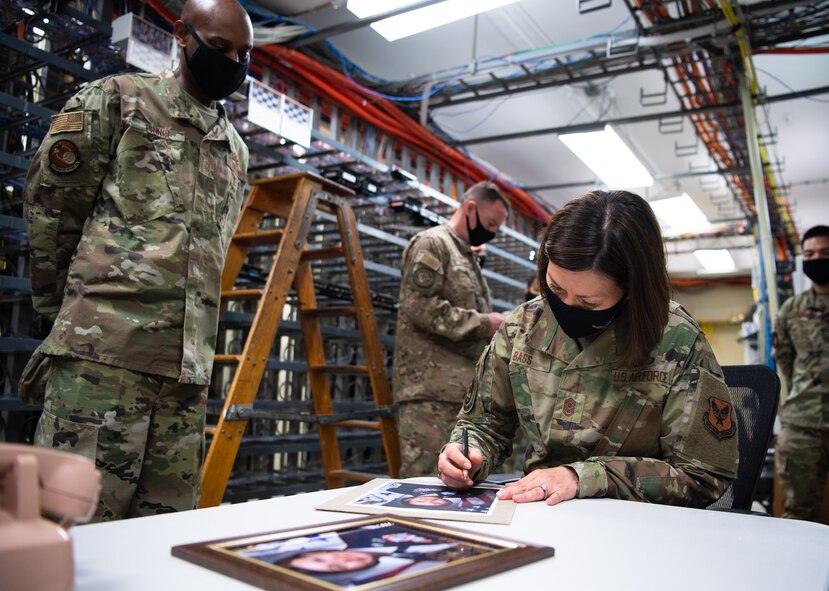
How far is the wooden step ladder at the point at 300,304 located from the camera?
8.16 feet

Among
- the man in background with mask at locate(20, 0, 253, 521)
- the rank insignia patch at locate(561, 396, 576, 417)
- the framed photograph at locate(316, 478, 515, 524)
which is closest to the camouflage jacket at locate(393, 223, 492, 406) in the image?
the man in background with mask at locate(20, 0, 253, 521)

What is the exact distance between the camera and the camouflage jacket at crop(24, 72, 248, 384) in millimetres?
1562

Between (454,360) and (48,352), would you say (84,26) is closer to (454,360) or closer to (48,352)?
(48,352)

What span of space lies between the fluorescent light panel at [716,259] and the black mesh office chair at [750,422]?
29.4 feet

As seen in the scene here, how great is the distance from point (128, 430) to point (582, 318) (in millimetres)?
1095

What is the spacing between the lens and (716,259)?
34.1 feet

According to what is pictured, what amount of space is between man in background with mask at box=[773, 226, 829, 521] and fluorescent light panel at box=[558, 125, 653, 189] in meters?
1.48

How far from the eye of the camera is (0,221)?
6.89 feet

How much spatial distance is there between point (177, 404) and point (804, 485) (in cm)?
359

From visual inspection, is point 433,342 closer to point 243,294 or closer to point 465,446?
point 243,294

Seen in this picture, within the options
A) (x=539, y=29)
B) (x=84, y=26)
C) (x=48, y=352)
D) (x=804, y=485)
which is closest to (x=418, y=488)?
(x=48, y=352)

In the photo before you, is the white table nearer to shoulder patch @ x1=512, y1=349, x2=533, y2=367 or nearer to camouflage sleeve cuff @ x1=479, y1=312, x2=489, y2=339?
shoulder patch @ x1=512, y1=349, x2=533, y2=367

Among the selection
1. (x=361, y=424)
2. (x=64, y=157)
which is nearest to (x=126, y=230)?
(x=64, y=157)

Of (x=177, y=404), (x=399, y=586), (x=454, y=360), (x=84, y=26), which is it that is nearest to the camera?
(x=399, y=586)
